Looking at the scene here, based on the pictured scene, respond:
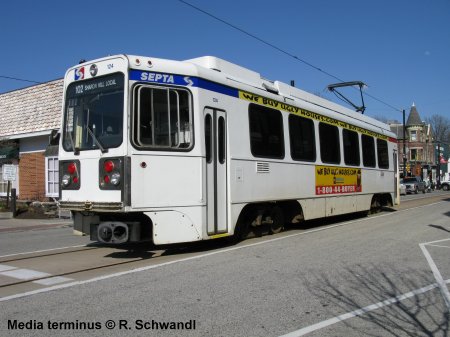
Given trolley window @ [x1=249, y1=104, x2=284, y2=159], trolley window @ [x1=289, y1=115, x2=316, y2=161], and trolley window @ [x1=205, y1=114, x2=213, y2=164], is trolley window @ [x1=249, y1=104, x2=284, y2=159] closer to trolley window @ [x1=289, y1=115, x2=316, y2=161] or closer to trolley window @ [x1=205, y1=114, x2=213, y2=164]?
trolley window @ [x1=289, y1=115, x2=316, y2=161]

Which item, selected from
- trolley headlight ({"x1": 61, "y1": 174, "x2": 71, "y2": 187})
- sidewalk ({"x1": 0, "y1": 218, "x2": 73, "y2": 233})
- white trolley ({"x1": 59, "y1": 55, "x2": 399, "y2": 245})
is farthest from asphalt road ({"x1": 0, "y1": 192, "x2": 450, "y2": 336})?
sidewalk ({"x1": 0, "y1": 218, "x2": 73, "y2": 233})

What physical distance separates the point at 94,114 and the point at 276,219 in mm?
5062

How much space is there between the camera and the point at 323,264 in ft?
24.6

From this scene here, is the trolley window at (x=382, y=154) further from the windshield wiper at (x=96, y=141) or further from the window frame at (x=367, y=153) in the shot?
the windshield wiper at (x=96, y=141)

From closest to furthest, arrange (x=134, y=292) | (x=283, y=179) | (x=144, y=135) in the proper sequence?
(x=134, y=292) < (x=144, y=135) < (x=283, y=179)

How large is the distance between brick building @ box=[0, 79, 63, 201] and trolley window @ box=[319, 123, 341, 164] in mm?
12114

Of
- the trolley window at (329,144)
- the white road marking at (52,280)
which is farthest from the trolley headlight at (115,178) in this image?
the trolley window at (329,144)

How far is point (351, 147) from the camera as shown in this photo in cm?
1418

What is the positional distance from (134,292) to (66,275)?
5.31ft

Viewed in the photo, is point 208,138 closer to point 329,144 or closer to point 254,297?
point 254,297

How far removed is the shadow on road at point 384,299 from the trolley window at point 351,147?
696 cm

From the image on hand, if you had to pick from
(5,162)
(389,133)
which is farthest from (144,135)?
(5,162)

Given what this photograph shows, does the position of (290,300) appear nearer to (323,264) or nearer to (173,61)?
(323,264)

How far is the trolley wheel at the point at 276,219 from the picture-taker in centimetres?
→ 1076
